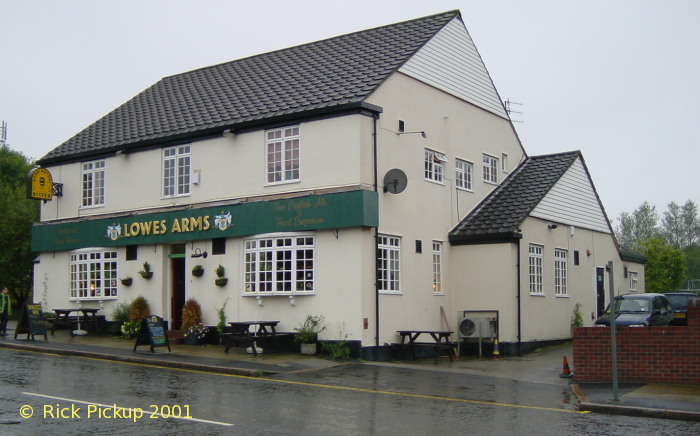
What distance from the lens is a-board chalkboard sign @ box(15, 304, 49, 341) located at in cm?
2295

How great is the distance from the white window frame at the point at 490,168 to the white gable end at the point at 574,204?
2.35 m

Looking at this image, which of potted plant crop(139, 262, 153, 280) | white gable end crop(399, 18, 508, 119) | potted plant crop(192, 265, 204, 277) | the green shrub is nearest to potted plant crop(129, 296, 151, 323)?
potted plant crop(139, 262, 153, 280)

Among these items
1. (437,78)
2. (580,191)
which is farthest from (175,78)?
(580,191)

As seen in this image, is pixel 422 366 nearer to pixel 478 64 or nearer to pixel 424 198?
pixel 424 198

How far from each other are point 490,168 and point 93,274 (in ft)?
47.0

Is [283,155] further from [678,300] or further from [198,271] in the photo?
[678,300]

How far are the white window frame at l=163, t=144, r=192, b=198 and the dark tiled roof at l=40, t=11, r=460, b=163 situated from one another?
1.68 feet

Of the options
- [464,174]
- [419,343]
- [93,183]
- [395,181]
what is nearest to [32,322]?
[93,183]

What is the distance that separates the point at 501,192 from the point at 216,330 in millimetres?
10820

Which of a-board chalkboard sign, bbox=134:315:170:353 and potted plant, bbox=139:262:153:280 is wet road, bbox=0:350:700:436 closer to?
a-board chalkboard sign, bbox=134:315:170:353

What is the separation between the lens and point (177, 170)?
24.8m

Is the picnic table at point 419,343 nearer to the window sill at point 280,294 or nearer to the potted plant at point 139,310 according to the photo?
the window sill at point 280,294

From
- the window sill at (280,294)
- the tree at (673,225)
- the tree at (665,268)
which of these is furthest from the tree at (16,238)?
the tree at (673,225)

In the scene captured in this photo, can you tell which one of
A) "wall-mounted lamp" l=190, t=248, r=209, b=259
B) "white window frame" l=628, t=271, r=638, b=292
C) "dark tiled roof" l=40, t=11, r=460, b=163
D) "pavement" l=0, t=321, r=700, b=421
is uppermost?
"dark tiled roof" l=40, t=11, r=460, b=163
